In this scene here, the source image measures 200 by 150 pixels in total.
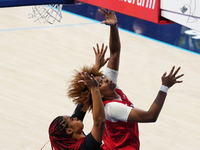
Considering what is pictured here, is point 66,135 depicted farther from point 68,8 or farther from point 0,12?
point 68,8

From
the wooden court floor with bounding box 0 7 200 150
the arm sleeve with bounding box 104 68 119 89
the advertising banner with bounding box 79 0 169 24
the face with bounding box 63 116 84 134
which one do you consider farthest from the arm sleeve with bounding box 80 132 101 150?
the wooden court floor with bounding box 0 7 200 150

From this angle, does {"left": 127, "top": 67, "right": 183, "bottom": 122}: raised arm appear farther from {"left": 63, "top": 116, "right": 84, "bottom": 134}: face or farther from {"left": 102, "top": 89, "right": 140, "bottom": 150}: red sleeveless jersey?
{"left": 63, "top": 116, "right": 84, "bottom": 134}: face

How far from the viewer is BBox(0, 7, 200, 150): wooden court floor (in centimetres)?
517

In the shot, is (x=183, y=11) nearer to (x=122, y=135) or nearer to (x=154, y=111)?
(x=154, y=111)

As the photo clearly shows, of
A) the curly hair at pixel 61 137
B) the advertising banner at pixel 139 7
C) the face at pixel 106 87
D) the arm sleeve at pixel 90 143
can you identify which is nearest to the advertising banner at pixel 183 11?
the advertising banner at pixel 139 7

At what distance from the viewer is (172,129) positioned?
5453mm

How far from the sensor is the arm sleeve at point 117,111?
109 inches

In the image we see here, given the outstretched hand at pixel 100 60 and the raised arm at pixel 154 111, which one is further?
the outstretched hand at pixel 100 60

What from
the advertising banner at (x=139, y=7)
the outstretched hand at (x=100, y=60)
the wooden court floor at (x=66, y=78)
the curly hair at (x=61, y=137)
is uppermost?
the advertising banner at (x=139, y=7)

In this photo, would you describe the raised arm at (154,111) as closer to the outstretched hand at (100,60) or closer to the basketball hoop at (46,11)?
the outstretched hand at (100,60)

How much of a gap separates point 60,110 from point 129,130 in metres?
2.79

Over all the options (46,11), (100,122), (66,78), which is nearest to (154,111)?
(100,122)

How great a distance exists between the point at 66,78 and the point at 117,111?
3.98 metres

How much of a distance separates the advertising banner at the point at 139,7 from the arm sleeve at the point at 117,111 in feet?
2.19
